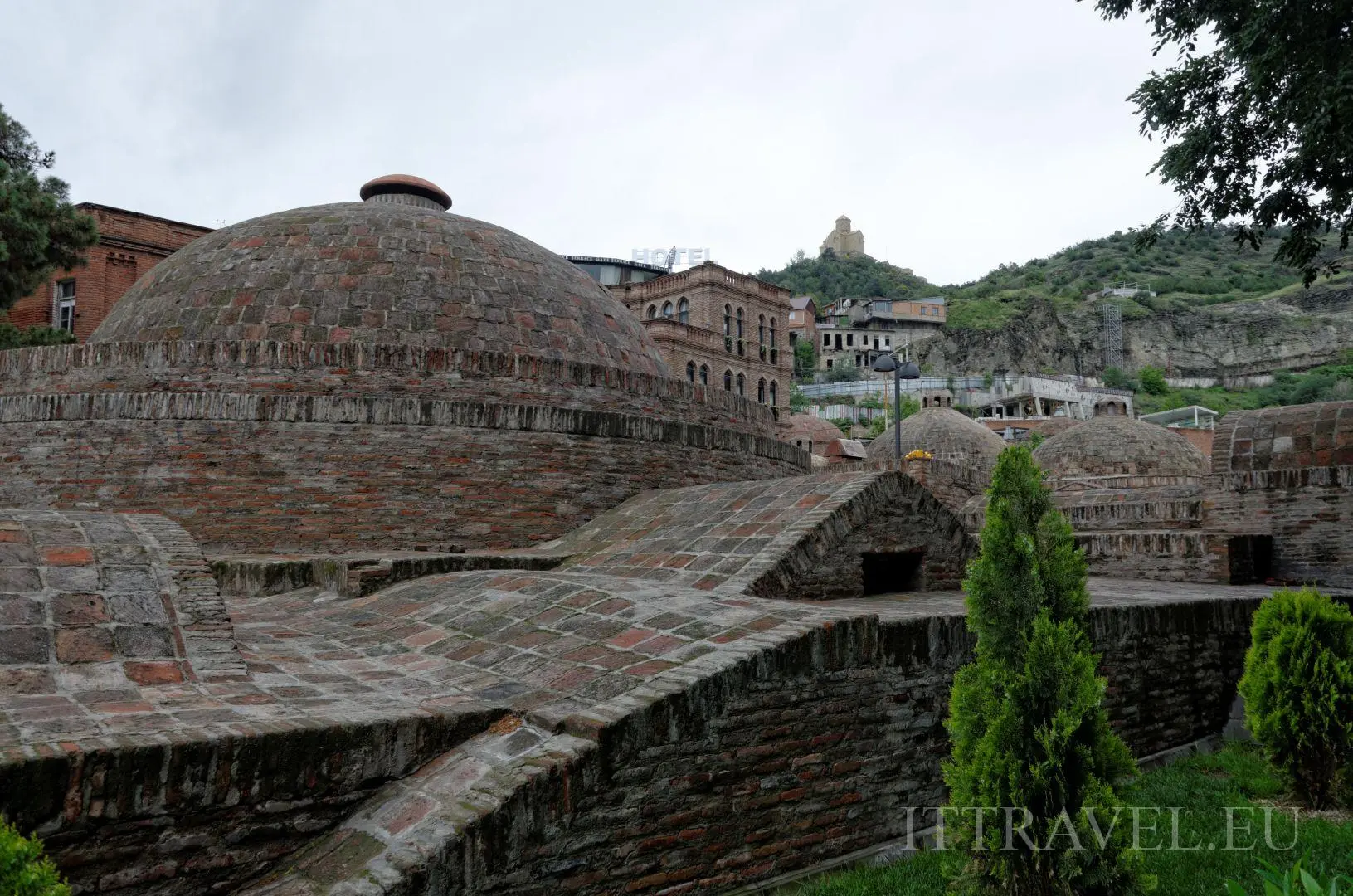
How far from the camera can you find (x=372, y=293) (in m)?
9.99

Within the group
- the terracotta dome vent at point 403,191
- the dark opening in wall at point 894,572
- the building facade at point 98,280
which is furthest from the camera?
the building facade at point 98,280

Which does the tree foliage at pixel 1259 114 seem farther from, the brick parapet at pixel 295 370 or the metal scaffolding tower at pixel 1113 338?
the metal scaffolding tower at pixel 1113 338

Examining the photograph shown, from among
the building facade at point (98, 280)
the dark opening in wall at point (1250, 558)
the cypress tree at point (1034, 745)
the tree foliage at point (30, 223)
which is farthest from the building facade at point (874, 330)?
the cypress tree at point (1034, 745)

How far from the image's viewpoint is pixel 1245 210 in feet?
33.2

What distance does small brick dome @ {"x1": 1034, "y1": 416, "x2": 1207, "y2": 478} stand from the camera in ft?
74.4

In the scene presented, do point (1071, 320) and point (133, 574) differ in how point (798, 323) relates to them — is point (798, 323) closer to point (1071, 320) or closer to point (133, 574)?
point (1071, 320)

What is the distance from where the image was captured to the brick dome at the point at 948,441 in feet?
93.1

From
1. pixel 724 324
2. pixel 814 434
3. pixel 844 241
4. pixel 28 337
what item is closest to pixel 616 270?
pixel 724 324

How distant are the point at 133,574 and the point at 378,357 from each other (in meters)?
5.15

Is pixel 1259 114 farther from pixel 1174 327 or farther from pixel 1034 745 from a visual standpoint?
pixel 1174 327

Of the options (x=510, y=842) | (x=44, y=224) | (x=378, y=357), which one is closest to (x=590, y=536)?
(x=378, y=357)

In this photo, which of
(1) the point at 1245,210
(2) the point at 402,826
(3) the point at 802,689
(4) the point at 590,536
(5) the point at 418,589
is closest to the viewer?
(2) the point at 402,826

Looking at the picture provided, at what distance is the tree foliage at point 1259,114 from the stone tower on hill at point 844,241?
114647 millimetres

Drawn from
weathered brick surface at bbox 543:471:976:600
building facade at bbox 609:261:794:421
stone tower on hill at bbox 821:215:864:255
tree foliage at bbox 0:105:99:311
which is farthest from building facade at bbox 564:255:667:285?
stone tower on hill at bbox 821:215:864:255
